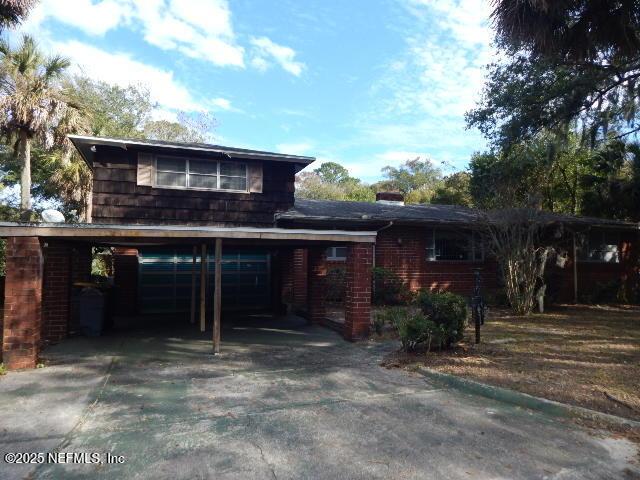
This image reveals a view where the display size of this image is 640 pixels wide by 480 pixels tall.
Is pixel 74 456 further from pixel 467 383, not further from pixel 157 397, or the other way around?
pixel 467 383

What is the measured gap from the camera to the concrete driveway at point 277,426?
334cm

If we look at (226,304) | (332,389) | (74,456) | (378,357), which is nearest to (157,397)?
(74,456)

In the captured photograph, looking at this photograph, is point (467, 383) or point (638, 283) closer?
point (467, 383)

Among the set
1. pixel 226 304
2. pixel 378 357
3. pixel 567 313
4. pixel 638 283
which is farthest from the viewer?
pixel 638 283

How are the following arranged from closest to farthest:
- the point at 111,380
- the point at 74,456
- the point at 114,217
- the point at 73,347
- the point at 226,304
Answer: the point at 74,456 → the point at 111,380 → the point at 73,347 → the point at 114,217 → the point at 226,304

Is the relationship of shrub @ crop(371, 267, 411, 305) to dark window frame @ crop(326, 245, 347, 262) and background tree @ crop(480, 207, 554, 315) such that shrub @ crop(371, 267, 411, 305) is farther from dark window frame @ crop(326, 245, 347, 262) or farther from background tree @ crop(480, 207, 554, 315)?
background tree @ crop(480, 207, 554, 315)

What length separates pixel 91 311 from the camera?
913 cm

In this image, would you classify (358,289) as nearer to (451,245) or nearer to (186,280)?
(186,280)

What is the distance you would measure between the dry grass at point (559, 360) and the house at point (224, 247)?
2369 mm

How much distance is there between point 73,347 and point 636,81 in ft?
42.9

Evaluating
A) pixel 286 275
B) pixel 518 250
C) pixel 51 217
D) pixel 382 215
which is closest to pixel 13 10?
pixel 51 217

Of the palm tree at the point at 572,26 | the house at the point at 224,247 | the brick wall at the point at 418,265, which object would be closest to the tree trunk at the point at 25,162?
the house at the point at 224,247

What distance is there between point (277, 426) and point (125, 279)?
9.76m

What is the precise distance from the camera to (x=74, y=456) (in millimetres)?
3547
